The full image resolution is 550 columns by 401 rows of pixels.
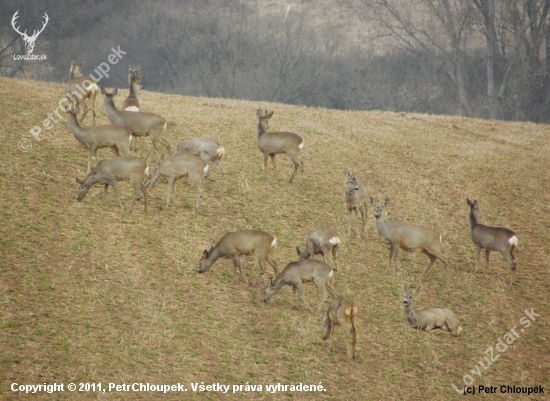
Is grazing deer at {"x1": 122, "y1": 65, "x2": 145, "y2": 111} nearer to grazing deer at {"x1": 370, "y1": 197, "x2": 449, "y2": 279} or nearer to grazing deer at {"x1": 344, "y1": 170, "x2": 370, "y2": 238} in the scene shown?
grazing deer at {"x1": 344, "y1": 170, "x2": 370, "y2": 238}

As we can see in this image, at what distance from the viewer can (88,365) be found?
8539 millimetres

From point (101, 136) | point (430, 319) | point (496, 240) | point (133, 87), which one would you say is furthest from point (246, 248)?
point (133, 87)

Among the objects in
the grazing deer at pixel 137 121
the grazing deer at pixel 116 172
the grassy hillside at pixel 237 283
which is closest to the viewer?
the grassy hillside at pixel 237 283

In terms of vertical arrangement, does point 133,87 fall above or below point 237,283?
above

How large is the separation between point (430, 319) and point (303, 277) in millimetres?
2278

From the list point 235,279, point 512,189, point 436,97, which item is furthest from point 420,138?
point 436,97

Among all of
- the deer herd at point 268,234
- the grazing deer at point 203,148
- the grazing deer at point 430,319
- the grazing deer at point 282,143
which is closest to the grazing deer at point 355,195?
the deer herd at point 268,234

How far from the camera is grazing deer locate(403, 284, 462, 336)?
35.7 ft

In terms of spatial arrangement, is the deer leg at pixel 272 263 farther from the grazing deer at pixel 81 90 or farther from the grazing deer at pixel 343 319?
the grazing deer at pixel 81 90

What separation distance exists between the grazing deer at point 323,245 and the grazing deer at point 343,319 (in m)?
2.13

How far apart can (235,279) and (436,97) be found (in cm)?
4273

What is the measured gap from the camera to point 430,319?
35.6ft

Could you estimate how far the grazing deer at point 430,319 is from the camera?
428 inches

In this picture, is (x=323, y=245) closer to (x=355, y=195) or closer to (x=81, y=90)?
(x=355, y=195)
